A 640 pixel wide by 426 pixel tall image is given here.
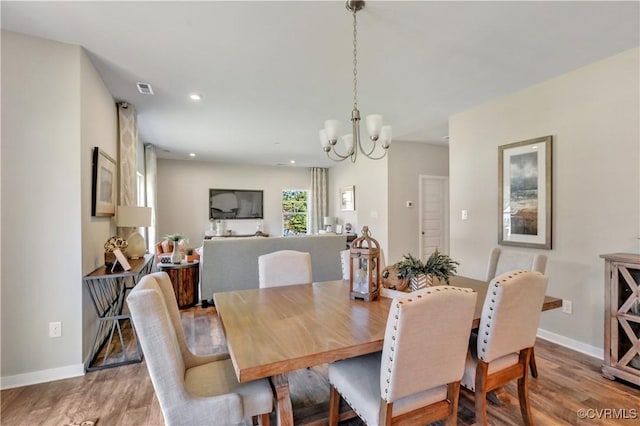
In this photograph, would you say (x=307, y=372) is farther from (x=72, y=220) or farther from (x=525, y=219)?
(x=525, y=219)

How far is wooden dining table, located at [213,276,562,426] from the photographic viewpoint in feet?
3.70

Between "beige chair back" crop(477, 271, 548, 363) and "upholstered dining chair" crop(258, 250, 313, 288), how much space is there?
4.26ft

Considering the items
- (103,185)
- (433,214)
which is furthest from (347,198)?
(103,185)

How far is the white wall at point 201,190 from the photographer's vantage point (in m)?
7.20

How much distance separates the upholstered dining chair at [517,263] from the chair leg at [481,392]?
0.84 meters

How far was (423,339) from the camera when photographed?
45.4 inches

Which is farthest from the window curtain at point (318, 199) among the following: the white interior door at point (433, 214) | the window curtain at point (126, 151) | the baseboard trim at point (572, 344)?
the baseboard trim at point (572, 344)

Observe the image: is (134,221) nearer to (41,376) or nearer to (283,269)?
(41,376)

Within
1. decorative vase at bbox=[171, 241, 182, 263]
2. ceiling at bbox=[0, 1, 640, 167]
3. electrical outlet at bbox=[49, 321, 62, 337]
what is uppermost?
ceiling at bbox=[0, 1, 640, 167]

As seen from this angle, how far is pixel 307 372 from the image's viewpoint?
2.38 metres

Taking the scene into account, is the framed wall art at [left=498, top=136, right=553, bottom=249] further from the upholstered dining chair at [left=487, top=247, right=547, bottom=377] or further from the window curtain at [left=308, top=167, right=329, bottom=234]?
the window curtain at [left=308, top=167, right=329, bottom=234]

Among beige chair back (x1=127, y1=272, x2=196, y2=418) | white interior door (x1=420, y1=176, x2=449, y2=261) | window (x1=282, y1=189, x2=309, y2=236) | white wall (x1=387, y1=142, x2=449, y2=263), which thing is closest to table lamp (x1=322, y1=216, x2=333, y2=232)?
window (x1=282, y1=189, x2=309, y2=236)

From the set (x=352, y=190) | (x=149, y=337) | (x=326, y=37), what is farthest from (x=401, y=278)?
(x=352, y=190)

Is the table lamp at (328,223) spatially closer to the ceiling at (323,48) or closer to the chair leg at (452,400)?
the ceiling at (323,48)
